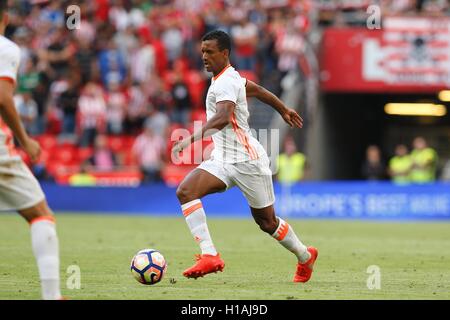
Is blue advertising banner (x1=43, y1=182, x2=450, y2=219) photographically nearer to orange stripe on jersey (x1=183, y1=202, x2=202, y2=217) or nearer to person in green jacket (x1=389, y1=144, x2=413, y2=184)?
person in green jacket (x1=389, y1=144, x2=413, y2=184)

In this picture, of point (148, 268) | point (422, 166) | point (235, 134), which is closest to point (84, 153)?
point (422, 166)

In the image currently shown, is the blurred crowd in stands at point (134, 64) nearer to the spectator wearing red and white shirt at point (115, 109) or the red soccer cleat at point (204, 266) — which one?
the spectator wearing red and white shirt at point (115, 109)

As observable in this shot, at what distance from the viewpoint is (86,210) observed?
1001 inches

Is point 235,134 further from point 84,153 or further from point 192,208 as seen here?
point 84,153

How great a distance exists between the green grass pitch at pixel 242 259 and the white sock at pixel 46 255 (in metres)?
1.21

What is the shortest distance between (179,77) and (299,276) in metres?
16.8

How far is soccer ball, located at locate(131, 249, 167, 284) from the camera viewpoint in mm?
10000

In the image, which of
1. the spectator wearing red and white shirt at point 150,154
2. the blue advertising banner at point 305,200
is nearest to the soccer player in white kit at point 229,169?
the blue advertising banner at point 305,200

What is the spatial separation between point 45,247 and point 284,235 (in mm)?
3520

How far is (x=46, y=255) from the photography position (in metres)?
7.68

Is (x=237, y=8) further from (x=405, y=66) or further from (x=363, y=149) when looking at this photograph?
(x=363, y=149)

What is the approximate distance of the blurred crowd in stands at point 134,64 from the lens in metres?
26.6

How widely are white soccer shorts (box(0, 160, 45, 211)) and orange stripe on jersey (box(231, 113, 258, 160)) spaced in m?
3.21

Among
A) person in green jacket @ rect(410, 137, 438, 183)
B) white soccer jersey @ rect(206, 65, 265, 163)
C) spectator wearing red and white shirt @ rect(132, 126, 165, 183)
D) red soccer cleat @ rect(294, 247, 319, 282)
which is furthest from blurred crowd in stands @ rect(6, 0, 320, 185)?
red soccer cleat @ rect(294, 247, 319, 282)
